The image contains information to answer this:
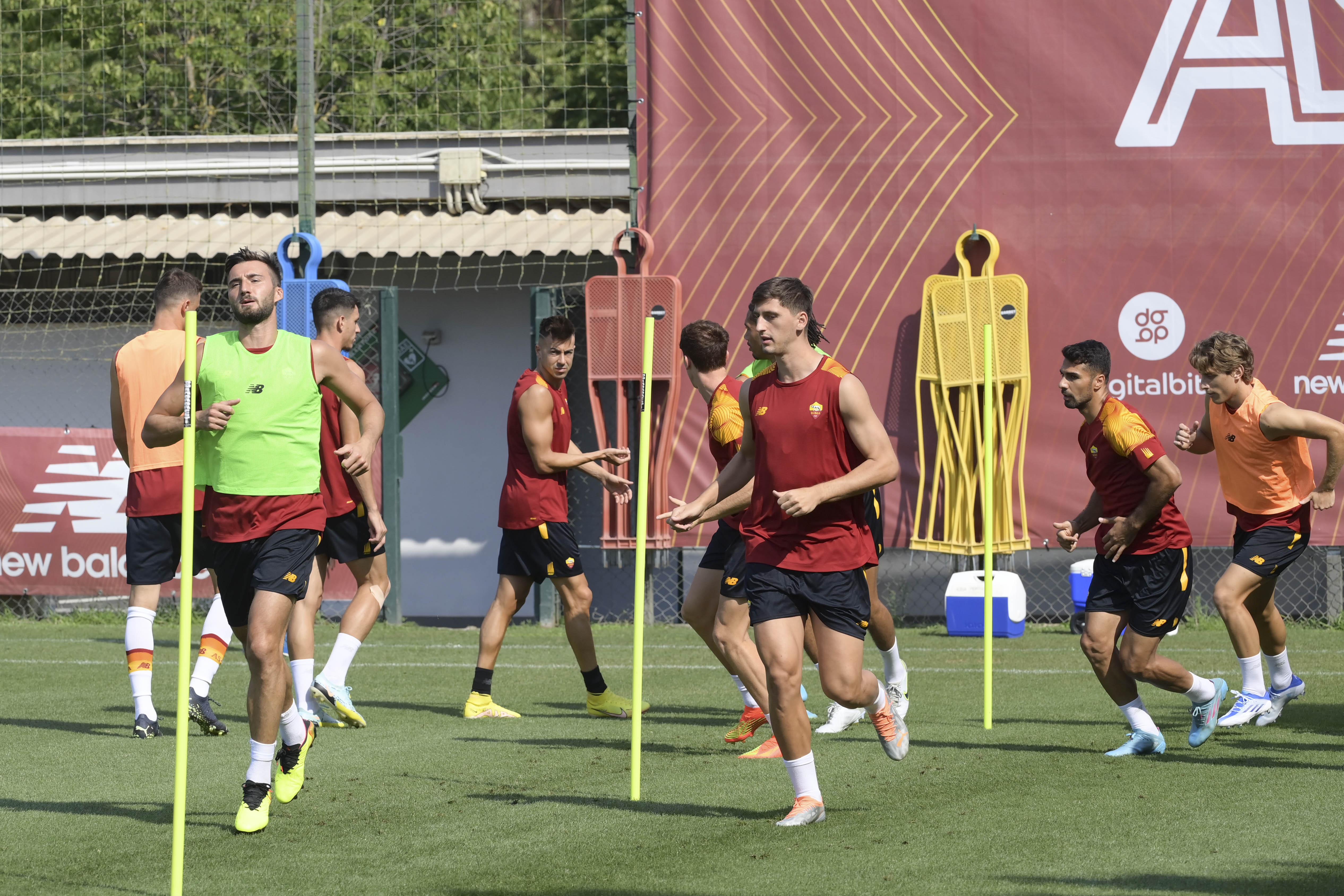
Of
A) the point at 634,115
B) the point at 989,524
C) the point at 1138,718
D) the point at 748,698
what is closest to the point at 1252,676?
the point at 1138,718

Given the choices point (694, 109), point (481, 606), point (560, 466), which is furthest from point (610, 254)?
point (560, 466)

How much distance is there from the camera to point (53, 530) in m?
13.3

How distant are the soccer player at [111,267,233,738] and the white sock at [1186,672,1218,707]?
4741 millimetres

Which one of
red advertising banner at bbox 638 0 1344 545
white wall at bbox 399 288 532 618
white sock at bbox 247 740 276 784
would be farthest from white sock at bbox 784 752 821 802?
white wall at bbox 399 288 532 618

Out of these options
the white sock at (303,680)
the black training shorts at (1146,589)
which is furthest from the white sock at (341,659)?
the black training shorts at (1146,589)

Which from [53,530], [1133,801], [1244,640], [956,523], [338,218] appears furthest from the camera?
[338,218]

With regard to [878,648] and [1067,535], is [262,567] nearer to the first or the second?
[878,648]

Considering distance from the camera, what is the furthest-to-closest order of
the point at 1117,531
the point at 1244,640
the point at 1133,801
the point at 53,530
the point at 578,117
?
the point at 578,117, the point at 53,530, the point at 1244,640, the point at 1117,531, the point at 1133,801

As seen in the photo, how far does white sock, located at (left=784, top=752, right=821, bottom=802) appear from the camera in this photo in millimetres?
Answer: 5516

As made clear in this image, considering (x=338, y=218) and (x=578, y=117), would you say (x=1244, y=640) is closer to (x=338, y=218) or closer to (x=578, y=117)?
(x=338, y=218)

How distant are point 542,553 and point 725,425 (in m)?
1.59

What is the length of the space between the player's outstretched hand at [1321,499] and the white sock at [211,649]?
5586 mm

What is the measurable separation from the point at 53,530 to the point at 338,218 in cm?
380

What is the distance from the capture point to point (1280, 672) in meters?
8.11
